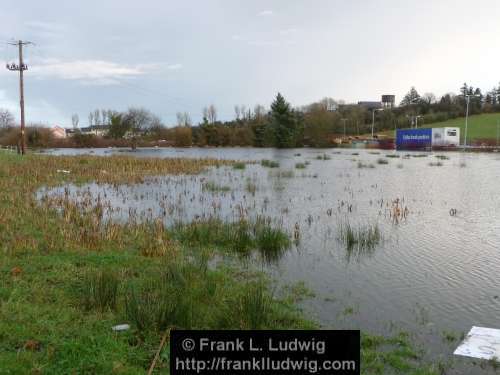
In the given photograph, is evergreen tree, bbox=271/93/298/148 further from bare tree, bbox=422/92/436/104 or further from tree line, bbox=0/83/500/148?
bare tree, bbox=422/92/436/104

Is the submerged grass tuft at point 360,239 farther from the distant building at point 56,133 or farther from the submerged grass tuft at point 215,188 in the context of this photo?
the distant building at point 56,133

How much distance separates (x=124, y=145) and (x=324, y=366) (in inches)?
3947

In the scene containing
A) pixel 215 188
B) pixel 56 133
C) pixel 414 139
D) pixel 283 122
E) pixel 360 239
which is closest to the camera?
pixel 360 239

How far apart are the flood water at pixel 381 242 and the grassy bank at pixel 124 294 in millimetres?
659

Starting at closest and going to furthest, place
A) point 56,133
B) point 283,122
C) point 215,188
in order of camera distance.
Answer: point 215,188 → point 283,122 → point 56,133

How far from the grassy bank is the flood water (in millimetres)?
659

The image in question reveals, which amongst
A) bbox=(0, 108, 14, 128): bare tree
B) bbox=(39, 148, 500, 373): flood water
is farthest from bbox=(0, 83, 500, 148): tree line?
bbox=(39, 148, 500, 373): flood water

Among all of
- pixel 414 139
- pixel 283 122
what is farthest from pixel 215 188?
pixel 283 122

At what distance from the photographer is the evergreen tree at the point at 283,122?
79.1 m

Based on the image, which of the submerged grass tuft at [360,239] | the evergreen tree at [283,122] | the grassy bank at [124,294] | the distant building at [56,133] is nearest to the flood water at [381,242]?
the submerged grass tuft at [360,239]

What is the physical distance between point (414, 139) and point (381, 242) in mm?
65519

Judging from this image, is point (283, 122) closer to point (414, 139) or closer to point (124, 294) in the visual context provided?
point (414, 139)

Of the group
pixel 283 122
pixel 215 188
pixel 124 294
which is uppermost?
pixel 283 122

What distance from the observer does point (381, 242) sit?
9.68m
